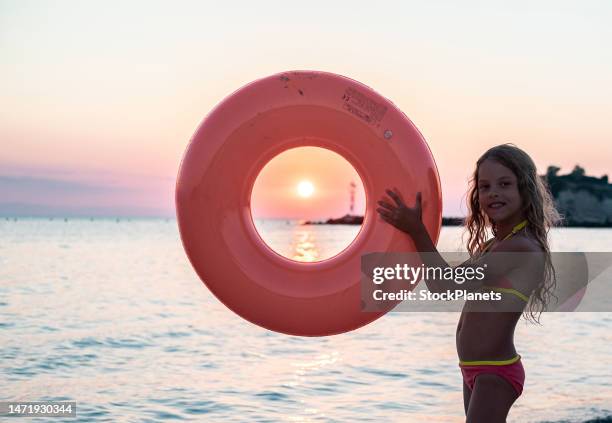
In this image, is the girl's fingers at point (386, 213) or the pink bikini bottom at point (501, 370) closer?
the pink bikini bottom at point (501, 370)

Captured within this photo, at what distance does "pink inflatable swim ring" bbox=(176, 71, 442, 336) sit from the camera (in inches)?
134

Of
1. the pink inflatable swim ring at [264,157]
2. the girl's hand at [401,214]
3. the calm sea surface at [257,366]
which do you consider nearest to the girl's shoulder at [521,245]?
the girl's hand at [401,214]

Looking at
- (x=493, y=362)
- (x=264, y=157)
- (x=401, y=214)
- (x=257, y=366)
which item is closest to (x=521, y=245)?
(x=493, y=362)

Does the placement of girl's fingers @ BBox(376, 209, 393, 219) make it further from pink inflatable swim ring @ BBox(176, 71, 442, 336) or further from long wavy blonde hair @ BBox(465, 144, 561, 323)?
long wavy blonde hair @ BBox(465, 144, 561, 323)

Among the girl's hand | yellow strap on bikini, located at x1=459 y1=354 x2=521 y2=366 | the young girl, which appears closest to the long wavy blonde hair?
the young girl

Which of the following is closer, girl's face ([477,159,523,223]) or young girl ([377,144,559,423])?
young girl ([377,144,559,423])

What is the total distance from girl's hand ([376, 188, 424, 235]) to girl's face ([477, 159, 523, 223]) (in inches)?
20.1

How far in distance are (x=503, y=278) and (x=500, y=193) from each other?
12.1 inches

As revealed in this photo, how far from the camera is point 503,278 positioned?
2691 mm

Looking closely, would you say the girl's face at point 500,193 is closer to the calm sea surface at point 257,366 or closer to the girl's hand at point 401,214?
the girl's hand at point 401,214

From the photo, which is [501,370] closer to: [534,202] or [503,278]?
[503,278]

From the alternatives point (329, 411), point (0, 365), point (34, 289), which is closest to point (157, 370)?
point (0, 365)

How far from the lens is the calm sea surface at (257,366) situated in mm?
6742

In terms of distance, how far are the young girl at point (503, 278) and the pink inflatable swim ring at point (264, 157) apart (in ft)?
1.91
